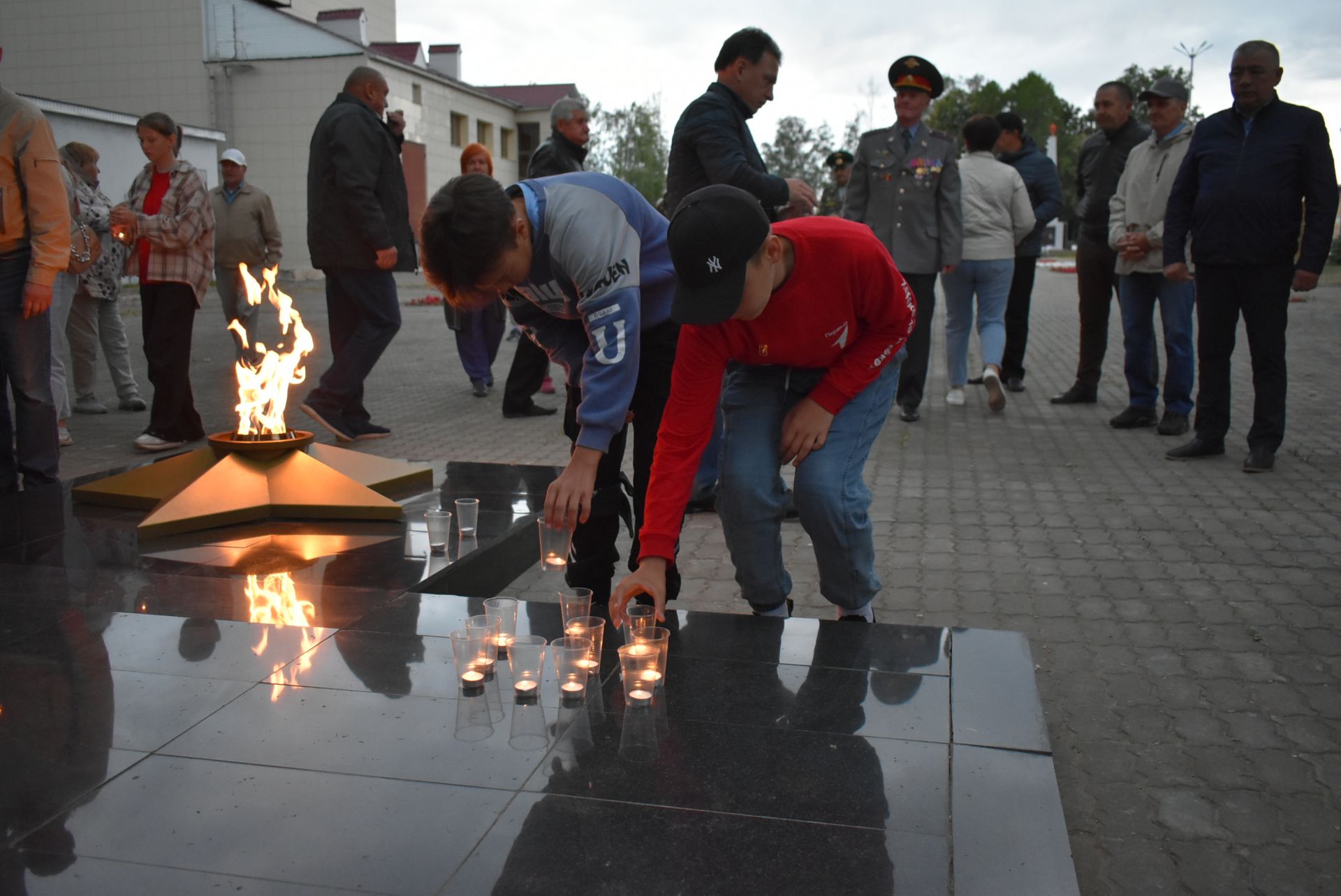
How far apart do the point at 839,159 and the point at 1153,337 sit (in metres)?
5.86

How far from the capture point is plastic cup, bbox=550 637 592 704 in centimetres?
299

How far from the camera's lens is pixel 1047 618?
14.5 feet

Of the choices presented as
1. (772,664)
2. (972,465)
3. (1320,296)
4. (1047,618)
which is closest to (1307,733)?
(1047,618)

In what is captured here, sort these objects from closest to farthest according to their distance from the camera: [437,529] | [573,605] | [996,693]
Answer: [996,693]
[573,605]
[437,529]

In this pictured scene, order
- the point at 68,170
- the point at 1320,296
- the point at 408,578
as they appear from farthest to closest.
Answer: the point at 1320,296 → the point at 68,170 → the point at 408,578

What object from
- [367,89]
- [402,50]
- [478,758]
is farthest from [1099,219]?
[402,50]

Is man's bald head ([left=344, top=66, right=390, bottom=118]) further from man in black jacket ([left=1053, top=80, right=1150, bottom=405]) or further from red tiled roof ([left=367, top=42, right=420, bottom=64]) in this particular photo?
red tiled roof ([left=367, top=42, right=420, bottom=64])

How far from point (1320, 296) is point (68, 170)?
72.8ft

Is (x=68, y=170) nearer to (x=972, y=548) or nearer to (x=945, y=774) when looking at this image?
(x=972, y=548)

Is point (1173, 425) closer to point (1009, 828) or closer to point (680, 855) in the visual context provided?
point (1009, 828)

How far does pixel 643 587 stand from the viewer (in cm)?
315

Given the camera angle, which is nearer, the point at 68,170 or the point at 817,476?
the point at 817,476

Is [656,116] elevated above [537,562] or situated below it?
above

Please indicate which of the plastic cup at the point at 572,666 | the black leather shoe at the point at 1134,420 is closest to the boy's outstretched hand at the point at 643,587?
the plastic cup at the point at 572,666
